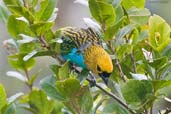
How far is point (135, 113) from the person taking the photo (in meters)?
1.43

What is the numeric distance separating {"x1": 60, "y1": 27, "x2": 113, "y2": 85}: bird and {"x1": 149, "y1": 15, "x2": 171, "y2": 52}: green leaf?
0.71 ft

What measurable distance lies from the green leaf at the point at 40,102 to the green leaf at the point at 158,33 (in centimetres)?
31

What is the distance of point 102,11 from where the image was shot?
1.44 meters

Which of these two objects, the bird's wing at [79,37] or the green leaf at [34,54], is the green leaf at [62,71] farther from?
the bird's wing at [79,37]

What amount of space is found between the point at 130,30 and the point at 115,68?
0.15 meters

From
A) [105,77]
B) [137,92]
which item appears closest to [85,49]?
[105,77]

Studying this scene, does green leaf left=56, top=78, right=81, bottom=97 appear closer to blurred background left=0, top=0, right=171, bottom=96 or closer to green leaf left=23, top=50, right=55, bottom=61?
green leaf left=23, top=50, right=55, bottom=61

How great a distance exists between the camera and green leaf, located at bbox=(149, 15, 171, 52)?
1.44 m

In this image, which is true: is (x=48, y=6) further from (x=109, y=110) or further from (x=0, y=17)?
(x=109, y=110)

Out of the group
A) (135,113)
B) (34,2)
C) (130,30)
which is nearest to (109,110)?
(135,113)

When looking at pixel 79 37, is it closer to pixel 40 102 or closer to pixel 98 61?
pixel 98 61

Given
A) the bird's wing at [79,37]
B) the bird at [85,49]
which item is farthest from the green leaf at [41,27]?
the bird's wing at [79,37]

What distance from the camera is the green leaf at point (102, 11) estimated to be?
142 centimetres

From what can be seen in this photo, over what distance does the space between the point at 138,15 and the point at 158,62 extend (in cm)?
21
